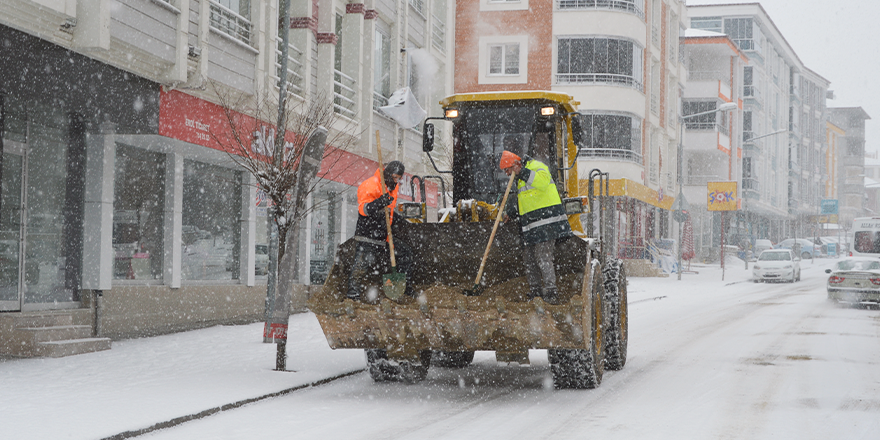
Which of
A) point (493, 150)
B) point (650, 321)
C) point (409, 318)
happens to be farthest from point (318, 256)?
point (409, 318)

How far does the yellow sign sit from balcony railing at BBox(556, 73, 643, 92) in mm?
10454

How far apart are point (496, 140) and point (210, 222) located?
333 inches

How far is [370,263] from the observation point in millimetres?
9008

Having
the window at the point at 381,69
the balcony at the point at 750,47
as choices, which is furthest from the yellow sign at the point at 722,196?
the window at the point at 381,69

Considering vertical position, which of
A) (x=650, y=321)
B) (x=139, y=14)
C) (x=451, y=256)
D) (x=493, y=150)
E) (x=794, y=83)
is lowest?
(x=650, y=321)

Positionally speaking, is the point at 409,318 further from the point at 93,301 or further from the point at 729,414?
the point at 93,301

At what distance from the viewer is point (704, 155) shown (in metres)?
57.0

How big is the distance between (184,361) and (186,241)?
17.3 ft

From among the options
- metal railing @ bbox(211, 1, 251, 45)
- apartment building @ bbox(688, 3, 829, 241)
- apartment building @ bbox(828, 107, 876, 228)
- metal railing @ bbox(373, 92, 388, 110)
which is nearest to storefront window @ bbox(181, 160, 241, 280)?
metal railing @ bbox(211, 1, 251, 45)

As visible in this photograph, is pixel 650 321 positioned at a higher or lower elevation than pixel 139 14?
lower

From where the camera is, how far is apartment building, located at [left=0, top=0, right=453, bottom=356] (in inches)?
451

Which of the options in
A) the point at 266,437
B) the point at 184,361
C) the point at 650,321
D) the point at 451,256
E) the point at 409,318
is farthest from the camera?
the point at 650,321

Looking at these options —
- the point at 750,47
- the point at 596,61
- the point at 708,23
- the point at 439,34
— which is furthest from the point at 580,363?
the point at 708,23

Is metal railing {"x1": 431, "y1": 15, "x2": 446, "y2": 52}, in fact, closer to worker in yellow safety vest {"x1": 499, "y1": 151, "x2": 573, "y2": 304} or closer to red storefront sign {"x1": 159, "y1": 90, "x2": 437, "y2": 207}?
red storefront sign {"x1": 159, "y1": 90, "x2": 437, "y2": 207}
